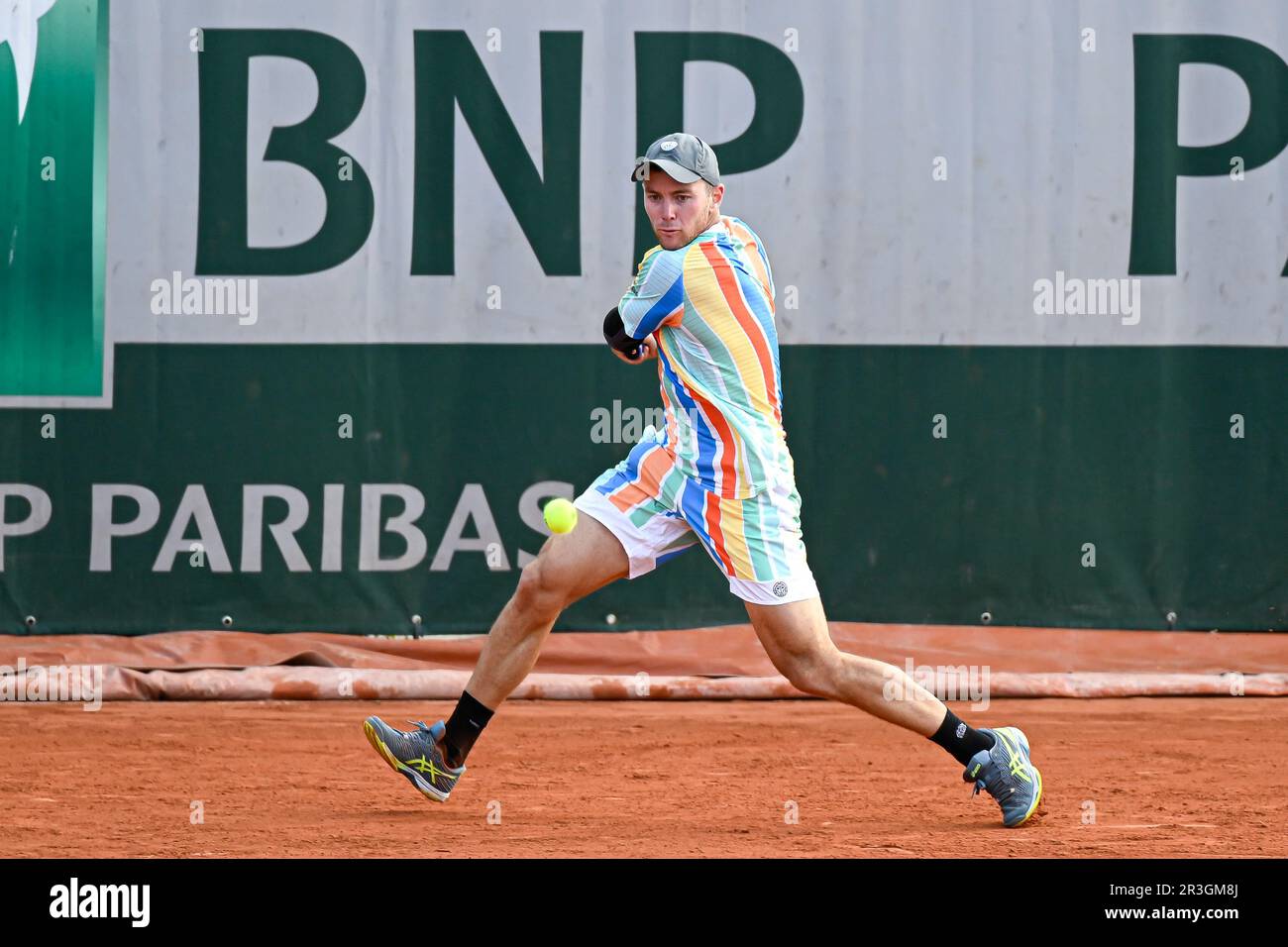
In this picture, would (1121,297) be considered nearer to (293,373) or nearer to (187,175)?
(293,373)

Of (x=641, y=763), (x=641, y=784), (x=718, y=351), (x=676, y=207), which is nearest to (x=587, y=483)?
(x=641, y=763)

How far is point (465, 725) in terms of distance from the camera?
474 cm

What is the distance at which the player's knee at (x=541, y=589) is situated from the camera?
4.61 m

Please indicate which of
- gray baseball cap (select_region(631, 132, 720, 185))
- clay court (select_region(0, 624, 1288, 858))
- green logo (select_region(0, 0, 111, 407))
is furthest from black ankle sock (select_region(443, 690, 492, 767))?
green logo (select_region(0, 0, 111, 407))

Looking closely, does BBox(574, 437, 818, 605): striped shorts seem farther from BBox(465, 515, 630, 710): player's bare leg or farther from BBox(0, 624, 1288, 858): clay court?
BBox(0, 624, 1288, 858): clay court

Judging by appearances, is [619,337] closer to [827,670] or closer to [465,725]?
[827,670]

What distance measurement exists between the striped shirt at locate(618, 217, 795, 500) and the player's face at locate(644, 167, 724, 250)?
3 cm

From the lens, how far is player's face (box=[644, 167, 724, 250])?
4379 millimetres

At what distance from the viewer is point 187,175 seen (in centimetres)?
771

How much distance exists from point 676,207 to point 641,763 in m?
2.34

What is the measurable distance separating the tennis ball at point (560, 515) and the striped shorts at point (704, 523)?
0.65 ft
